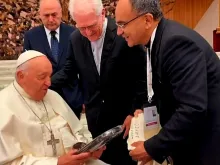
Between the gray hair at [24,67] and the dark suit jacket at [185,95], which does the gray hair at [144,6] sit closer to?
the dark suit jacket at [185,95]

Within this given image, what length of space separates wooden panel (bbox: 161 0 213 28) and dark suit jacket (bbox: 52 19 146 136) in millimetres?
5407

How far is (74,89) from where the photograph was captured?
424cm

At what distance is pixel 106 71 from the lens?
118 inches

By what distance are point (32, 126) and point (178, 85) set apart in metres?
1.16

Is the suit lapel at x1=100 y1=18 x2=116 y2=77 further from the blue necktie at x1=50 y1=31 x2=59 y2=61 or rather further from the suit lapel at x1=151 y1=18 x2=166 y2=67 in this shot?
the blue necktie at x1=50 y1=31 x2=59 y2=61

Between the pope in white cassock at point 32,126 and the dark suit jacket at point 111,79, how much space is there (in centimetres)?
37

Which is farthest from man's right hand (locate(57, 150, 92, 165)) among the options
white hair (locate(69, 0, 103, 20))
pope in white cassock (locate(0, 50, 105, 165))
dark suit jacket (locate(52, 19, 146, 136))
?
white hair (locate(69, 0, 103, 20))

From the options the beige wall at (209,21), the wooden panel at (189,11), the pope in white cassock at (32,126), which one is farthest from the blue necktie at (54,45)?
the beige wall at (209,21)

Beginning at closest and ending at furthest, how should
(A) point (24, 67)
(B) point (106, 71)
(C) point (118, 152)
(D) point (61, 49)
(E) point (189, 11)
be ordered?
(A) point (24, 67) < (B) point (106, 71) < (C) point (118, 152) < (D) point (61, 49) < (E) point (189, 11)

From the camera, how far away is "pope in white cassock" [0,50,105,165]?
2.56 meters

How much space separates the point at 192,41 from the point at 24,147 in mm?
1326

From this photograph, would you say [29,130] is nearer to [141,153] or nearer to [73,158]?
[73,158]

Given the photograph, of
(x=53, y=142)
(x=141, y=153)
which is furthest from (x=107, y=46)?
(x=141, y=153)

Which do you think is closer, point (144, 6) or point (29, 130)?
point (144, 6)
